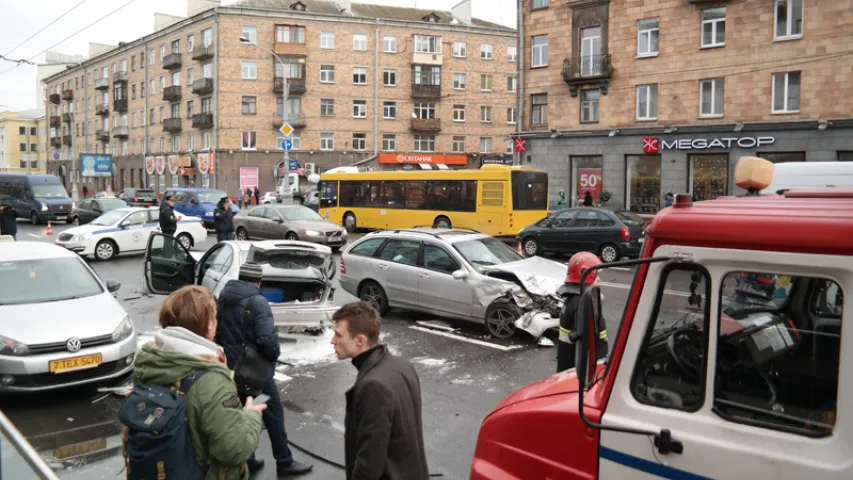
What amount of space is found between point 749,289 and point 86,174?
216 feet

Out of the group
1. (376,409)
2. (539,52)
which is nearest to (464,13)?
(539,52)

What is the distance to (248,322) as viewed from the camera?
533cm

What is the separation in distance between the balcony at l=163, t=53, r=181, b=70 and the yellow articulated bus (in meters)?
35.2

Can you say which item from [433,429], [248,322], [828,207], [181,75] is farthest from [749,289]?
[181,75]

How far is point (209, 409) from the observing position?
3.03 m

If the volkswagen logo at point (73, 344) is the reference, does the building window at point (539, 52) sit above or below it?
above

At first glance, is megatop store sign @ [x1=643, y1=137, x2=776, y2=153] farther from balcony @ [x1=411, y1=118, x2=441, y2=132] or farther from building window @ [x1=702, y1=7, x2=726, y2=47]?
balcony @ [x1=411, y1=118, x2=441, y2=132]

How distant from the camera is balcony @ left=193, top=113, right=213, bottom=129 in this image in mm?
57219

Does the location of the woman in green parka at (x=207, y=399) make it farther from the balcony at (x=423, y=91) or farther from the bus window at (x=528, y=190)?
the balcony at (x=423, y=91)

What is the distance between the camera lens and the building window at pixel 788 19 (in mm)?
27594

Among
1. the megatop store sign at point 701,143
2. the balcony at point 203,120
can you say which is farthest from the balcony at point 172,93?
the megatop store sign at point 701,143

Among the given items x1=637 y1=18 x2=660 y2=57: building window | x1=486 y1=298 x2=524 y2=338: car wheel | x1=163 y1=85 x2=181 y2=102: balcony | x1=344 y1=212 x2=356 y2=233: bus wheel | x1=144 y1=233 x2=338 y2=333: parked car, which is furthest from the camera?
x1=163 y1=85 x2=181 y2=102: balcony

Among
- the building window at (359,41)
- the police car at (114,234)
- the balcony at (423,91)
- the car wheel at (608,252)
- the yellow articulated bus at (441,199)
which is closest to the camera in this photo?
the car wheel at (608,252)

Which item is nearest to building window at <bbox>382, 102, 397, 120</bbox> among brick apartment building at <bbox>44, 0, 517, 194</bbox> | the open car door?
brick apartment building at <bbox>44, 0, 517, 194</bbox>
